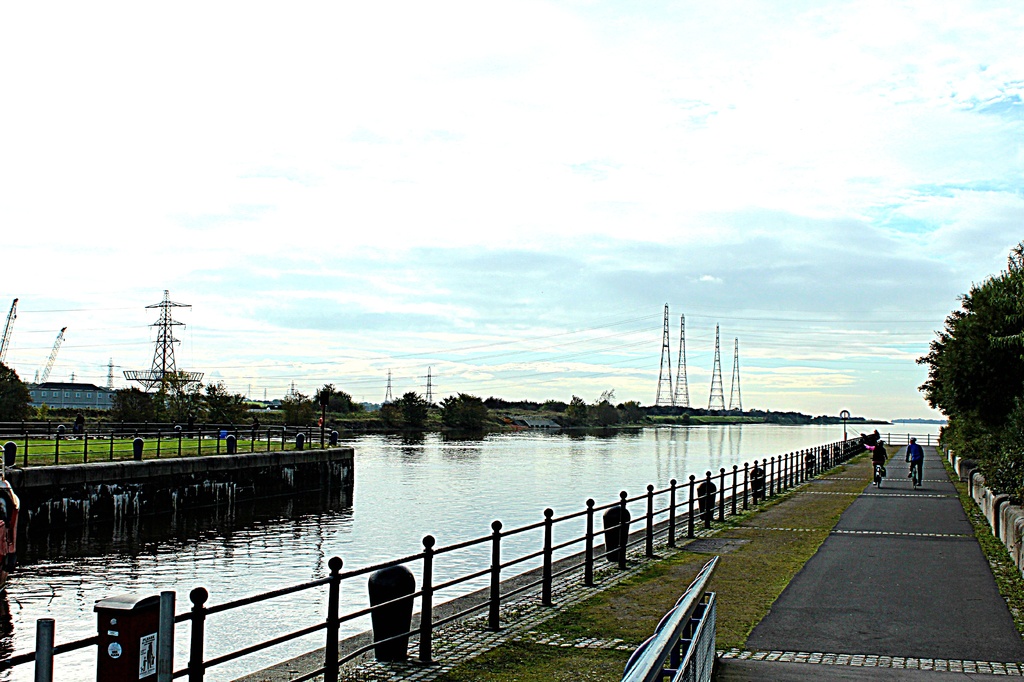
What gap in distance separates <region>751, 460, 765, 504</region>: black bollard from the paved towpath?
676 cm

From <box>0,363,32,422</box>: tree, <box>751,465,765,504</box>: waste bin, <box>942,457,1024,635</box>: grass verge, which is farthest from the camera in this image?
<box>0,363,32,422</box>: tree

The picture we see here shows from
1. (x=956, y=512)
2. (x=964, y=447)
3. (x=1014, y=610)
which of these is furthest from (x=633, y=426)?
(x=1014, y=610)

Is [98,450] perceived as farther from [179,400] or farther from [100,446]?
[179,400]

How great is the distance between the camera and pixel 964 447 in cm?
3822

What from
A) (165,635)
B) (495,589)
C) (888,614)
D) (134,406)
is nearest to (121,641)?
(165,635)

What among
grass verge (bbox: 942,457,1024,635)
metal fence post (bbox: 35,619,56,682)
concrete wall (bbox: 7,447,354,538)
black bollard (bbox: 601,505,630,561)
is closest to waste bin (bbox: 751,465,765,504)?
grass verge (bbox: 942,457,1024,635)

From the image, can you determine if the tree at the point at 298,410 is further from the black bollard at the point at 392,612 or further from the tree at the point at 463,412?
the black bollard at the point at 392,612

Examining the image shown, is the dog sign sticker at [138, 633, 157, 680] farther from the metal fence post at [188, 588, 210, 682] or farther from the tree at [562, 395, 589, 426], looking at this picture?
the tree at [562, 395, 589, 426]

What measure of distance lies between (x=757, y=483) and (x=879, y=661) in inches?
680

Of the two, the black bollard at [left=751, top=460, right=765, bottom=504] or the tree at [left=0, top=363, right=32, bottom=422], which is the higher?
the tree at [left=0, top=363, right=32, bottom=422]

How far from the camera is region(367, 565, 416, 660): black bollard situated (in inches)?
365

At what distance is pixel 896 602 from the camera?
473 inches

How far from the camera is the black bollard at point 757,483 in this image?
2598 centimetres

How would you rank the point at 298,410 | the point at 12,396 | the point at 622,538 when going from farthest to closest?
the point at 298,410
the point at 12,396
the point at 622,538
